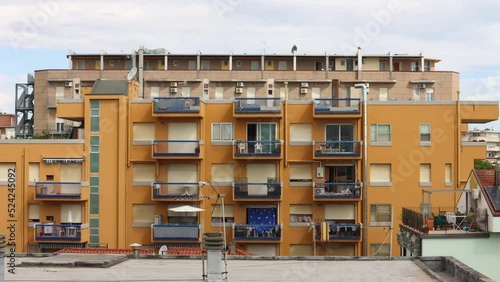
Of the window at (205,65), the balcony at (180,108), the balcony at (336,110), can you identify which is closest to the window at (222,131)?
the balcony at (180,108)

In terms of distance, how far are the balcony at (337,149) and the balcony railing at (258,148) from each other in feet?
7.36

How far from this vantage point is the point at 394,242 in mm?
49125

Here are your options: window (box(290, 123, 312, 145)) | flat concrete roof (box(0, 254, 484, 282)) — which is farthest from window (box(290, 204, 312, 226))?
flat concrete roof (box(0, 254, 484, 282))

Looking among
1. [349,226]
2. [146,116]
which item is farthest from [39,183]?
[349,226]

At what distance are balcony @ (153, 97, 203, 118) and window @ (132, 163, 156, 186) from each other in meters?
3.21

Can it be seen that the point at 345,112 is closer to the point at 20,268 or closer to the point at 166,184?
the point at 166,184

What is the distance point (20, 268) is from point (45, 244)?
22.3 m

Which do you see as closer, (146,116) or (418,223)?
(418,223)

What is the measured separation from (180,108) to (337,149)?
9449 millimetres

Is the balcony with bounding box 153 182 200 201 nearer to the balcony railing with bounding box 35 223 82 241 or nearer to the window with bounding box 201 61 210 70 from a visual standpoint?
the balcony railing with bounding box 35 223 82 241

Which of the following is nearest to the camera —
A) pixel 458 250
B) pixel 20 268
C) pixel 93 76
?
pixel 20 268

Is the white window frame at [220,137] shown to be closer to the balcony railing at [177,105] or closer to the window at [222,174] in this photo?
the window at [222,174]

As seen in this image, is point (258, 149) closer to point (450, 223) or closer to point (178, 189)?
point (178, 189)

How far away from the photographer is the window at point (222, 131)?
49.9 meters
